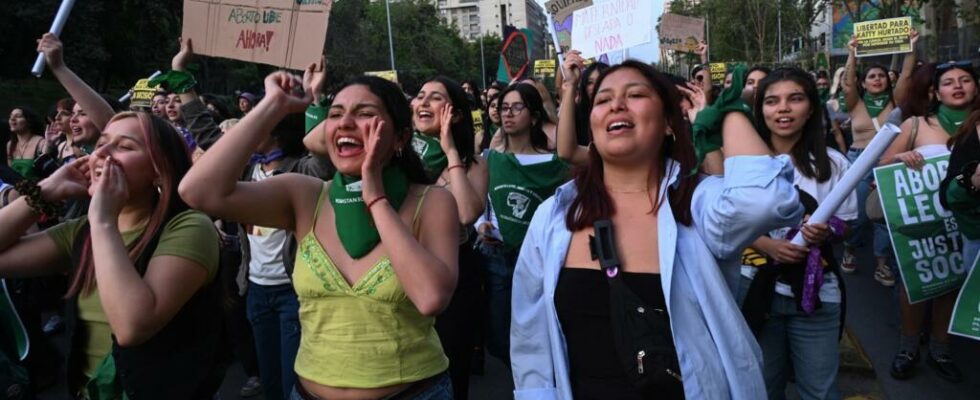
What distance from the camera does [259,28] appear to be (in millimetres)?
3902

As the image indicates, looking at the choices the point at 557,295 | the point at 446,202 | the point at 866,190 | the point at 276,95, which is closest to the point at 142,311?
the point at 276,95

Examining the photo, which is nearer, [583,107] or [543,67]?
[583,107]

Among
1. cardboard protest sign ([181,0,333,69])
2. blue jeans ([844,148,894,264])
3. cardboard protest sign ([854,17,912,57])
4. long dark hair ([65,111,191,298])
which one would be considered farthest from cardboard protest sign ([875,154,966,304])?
cardboard protest sign ([854,17,912,57])

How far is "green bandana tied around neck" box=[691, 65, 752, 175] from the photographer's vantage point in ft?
6.58

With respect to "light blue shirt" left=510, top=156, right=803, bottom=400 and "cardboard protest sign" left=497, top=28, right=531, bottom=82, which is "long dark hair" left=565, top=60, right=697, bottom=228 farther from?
"cardboard protest sign" left=497, top=28, right=531, bottom=82

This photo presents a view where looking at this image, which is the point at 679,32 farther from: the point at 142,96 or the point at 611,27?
the point at 142,96

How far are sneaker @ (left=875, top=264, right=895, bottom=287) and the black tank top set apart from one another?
218 inches

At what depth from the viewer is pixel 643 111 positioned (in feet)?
6.75

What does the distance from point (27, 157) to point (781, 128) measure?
7698 millimetres

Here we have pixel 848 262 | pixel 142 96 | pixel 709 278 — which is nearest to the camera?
pixel 709 278

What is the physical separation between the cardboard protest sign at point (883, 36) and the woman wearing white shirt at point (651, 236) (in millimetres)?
8305

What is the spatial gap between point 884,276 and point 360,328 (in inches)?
236

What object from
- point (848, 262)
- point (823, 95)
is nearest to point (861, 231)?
point (848, 262)

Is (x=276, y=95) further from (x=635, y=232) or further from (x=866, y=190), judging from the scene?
(x=866, y=190)
